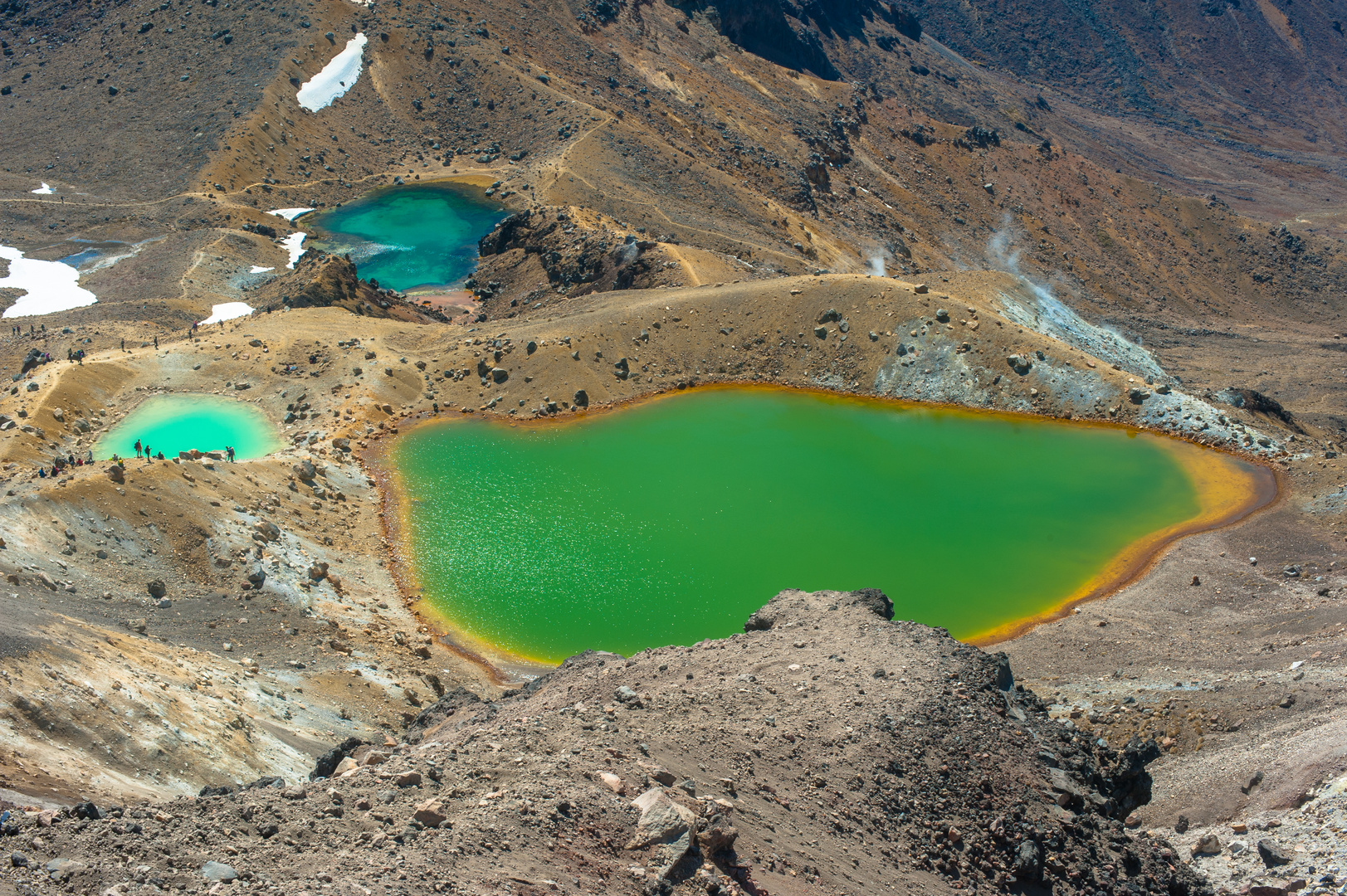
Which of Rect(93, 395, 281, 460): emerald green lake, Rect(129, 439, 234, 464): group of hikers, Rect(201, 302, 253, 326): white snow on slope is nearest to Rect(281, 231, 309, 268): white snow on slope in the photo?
Rect(201, 302, 253, 326): white snow on slope

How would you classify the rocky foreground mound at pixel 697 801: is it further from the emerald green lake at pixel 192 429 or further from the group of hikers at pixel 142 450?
the emerald green lake at pixel 192 429

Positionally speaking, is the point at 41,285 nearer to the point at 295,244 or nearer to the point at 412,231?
the point at 295,244

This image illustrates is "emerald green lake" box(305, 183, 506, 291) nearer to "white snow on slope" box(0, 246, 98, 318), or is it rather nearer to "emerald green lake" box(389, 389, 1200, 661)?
"white snow on slope" box(0, 246, 98, 318)

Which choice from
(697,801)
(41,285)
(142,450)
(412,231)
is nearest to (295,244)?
(412,231)

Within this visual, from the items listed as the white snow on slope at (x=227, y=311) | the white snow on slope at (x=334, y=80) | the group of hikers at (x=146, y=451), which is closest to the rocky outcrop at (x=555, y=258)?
the white snow on slope at (x=227, y=311)

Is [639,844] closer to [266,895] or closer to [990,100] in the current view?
[266,895]
